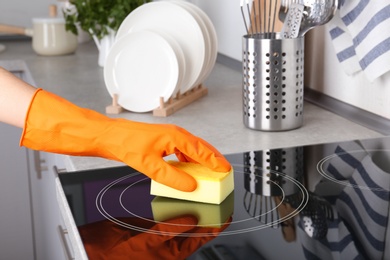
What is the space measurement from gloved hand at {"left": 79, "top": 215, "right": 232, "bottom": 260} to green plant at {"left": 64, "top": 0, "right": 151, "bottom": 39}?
3.83 ft

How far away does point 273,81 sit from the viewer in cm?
121

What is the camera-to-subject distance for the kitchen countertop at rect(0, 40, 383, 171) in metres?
1.19

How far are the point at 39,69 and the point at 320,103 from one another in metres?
0.96

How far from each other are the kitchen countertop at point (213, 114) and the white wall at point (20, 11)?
51 centimetres

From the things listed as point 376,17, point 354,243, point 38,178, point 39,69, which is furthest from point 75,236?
point 39,69

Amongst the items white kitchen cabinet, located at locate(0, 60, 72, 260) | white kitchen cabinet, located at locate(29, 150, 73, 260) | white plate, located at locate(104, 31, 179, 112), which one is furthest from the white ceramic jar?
white plate, located at locate(104, 31, 179, 112)

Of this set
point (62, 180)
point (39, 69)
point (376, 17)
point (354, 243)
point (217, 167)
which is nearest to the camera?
point (354, 243)

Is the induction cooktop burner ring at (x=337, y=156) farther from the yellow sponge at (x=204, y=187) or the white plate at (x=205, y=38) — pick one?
the white plate at (x=205, y=38)

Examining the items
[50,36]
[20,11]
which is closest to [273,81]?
[50,36]

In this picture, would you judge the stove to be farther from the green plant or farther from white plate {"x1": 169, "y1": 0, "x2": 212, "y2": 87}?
the green plant

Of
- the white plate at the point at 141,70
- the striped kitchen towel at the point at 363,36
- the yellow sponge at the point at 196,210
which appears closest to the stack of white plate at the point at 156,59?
the white plate at the point at 141,70

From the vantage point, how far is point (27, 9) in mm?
2668

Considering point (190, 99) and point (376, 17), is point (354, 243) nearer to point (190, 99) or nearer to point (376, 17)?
point (376, 17)

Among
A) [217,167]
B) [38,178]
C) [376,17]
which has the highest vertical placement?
[376,17]
